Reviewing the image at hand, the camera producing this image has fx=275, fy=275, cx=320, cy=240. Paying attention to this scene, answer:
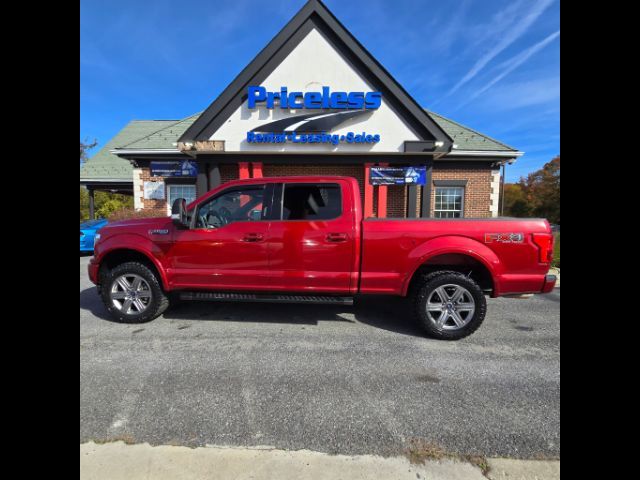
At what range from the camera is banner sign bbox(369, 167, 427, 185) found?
9.84 meters

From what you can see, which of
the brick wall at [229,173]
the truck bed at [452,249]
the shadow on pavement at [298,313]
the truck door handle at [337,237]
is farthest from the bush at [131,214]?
the truck bed at [452,249]

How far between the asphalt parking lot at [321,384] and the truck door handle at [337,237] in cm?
116

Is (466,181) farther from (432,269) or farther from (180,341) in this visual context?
(180,341)

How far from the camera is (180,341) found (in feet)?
10.5

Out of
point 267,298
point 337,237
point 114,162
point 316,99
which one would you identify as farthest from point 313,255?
point 114,162

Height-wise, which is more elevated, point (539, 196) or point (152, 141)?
point (539, 196)

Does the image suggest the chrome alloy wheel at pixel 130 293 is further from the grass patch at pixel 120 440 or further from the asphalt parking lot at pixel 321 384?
the grass patch at pixel 120 440

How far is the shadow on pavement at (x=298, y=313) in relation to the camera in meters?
3.76

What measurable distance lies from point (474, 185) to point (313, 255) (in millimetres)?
10089

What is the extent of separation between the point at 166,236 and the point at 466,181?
1095 centimetres

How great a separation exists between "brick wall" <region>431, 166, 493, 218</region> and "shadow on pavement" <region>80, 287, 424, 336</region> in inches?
321

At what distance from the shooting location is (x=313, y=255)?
3.37 m

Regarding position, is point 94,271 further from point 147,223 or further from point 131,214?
point 131,214
